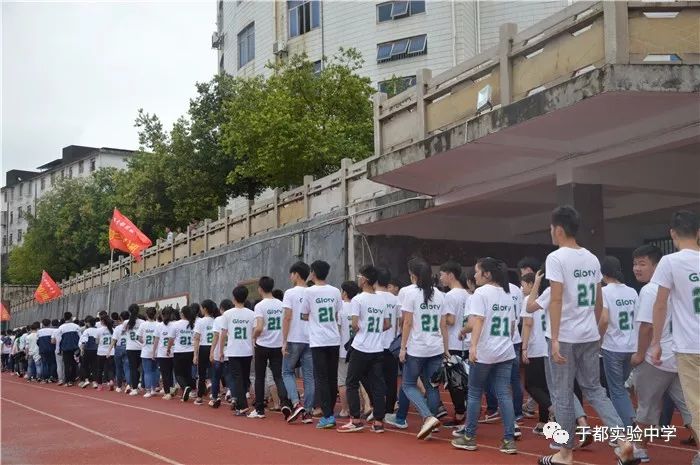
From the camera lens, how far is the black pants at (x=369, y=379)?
8742 mm

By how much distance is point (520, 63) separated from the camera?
11133mm

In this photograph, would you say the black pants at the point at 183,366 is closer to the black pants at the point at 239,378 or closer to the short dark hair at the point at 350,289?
the black pants at the point at 239,378

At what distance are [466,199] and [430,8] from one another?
17.5 meters

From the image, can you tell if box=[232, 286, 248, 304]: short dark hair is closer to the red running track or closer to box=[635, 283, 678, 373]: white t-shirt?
the red running track

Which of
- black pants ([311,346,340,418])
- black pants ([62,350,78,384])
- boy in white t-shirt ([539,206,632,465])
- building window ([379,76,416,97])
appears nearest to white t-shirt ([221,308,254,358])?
black pants ([311,346,340,418])

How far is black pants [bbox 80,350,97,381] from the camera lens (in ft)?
62.9

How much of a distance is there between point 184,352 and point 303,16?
22.1 meters

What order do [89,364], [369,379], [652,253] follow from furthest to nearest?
1. [89,364]
2. [369,379]
3. [652,253]

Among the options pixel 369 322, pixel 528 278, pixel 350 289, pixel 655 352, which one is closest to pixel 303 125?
pixel 350 289

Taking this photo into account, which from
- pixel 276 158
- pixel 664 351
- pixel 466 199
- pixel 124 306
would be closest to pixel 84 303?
pixel 124 306

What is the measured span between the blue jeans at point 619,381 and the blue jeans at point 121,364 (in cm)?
1229

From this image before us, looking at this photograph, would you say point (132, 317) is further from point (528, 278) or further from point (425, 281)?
point (528, 278)

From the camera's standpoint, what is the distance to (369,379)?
8852 millimetres

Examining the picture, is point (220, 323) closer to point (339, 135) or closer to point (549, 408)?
point (549, 408)
